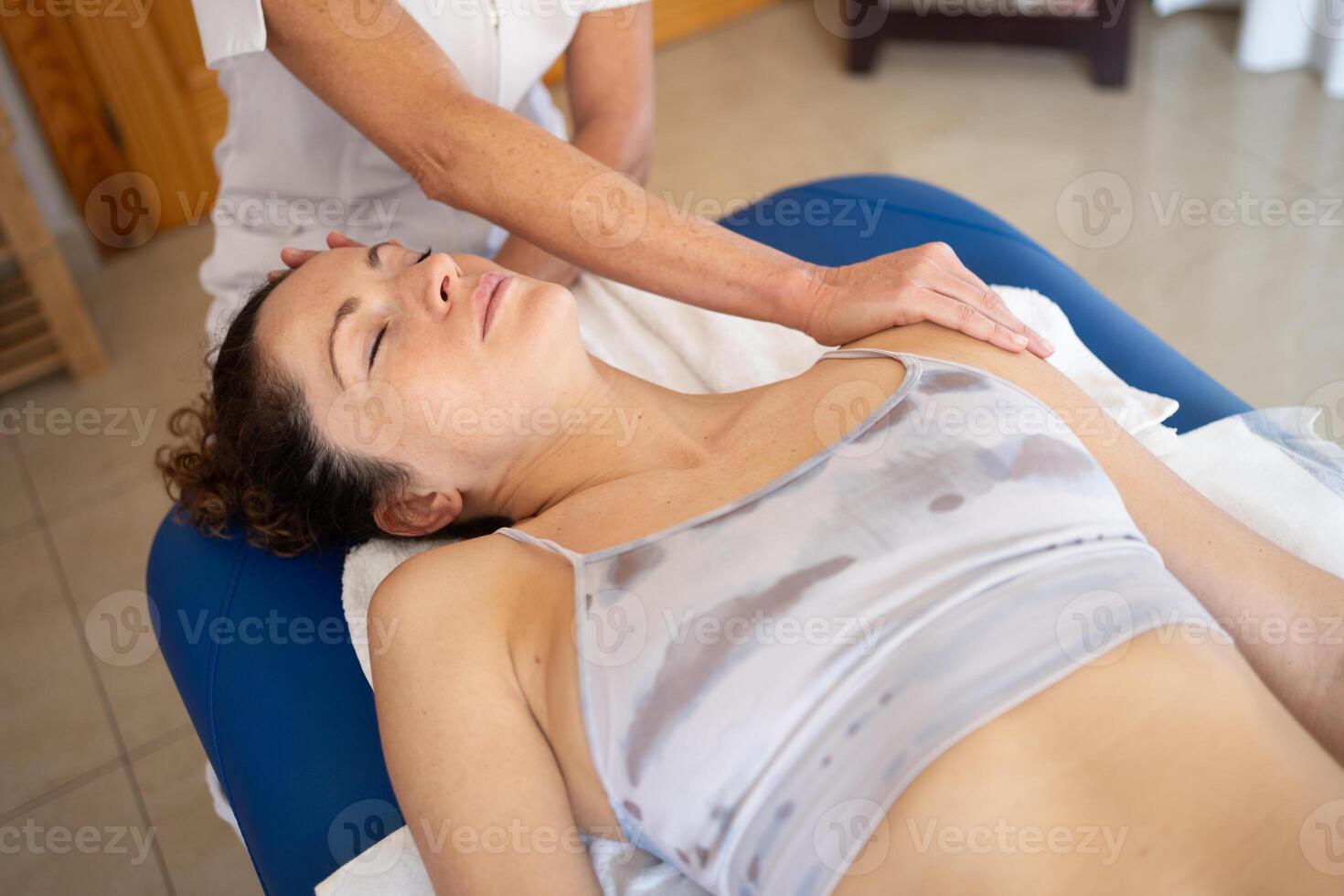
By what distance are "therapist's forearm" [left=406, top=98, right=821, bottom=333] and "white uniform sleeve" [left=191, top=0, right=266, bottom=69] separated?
21 centimetres

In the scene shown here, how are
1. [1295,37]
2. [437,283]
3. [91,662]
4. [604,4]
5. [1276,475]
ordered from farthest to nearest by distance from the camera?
[1295,37]
[91,662]
[604,4]
[1276,475]
[437,283]

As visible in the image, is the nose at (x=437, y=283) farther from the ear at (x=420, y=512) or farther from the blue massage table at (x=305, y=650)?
the blue massage table at (x=305, y=650)

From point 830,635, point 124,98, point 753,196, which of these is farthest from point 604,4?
point 124,98

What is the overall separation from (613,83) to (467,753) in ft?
3.71

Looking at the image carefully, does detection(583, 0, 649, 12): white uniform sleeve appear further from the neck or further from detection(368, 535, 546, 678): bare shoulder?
detection(368, 535, 546, 678): bare shoulder

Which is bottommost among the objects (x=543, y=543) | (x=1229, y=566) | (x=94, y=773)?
(x=94, y=773)

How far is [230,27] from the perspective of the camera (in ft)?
4.29

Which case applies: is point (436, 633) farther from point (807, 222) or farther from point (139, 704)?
point (139, 704)

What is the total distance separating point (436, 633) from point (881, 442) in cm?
48

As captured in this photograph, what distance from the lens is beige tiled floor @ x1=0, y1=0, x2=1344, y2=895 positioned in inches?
77.0

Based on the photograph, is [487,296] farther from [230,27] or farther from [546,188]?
[230,27]

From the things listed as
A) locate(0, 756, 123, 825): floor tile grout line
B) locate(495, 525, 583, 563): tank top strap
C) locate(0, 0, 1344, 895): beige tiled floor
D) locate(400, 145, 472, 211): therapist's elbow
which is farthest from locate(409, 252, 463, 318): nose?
locate(0, 756, 123, 825): floor tile grout line

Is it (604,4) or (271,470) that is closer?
(271,470)

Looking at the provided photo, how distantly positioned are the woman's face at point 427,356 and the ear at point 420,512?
3 cm
